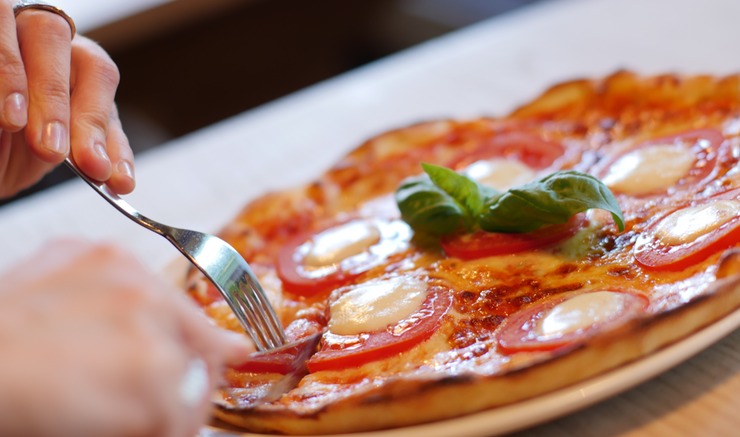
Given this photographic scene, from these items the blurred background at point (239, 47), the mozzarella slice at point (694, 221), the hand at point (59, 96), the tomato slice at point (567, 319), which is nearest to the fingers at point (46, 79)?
the hand at point (59, 96)

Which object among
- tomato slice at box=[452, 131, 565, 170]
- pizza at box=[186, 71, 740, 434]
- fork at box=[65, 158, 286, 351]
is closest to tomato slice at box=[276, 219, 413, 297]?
pizza at box=[186, 71, 740, 434]

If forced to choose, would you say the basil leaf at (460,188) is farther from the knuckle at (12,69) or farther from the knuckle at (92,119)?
the knuckle at (12,69)

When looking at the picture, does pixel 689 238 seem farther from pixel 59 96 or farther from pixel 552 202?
pixel 59 96

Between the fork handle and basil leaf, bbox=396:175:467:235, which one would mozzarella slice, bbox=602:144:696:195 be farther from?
the fork handle

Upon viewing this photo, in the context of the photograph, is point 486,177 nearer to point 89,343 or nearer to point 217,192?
point 217,192

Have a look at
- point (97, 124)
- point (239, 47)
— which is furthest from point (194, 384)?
point (239, 47)

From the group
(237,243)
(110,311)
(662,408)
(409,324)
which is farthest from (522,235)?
(110,311)
